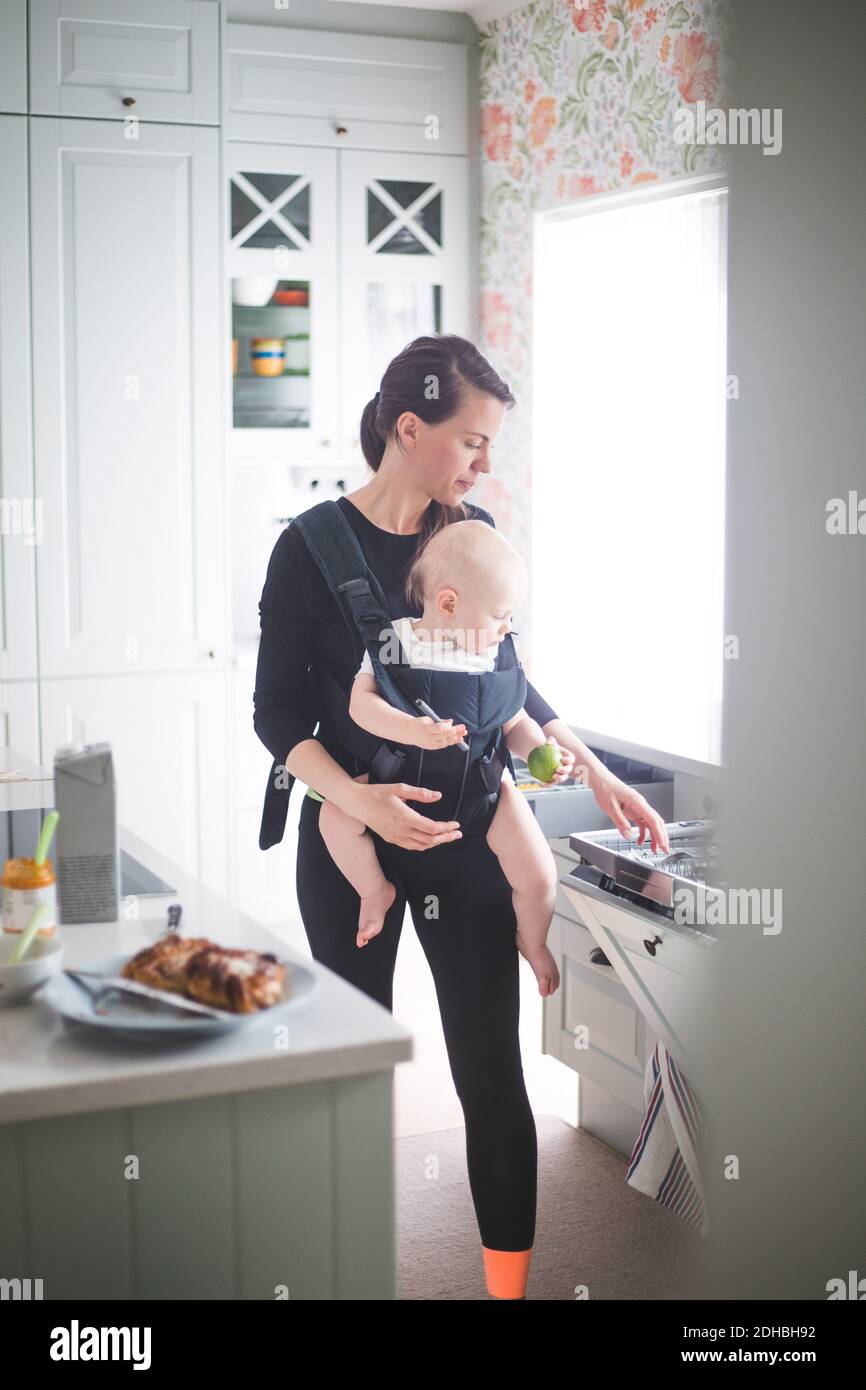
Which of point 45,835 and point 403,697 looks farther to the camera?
point 403,697

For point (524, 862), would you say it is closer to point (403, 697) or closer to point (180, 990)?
point (403, 697)

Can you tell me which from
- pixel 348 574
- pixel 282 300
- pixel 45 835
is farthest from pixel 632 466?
pixel 45 835

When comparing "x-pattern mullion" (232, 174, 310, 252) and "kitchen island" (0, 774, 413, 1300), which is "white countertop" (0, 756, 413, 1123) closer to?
"kitchen island" (0, 774, 413, 1300)

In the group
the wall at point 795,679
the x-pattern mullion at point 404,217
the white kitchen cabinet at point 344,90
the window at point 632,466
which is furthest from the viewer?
the x-pattern mullion at point 404,217

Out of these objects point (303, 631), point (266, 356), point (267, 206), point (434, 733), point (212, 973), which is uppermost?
point (267, 206)

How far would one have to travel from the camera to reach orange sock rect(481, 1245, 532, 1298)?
2.02m

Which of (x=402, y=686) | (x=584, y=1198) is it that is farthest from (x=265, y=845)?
(x=584, y=1198)

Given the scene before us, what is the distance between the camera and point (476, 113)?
407cm

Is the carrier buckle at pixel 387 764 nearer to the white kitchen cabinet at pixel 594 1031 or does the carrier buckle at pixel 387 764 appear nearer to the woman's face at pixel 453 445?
the woman's face at pixel 453 445

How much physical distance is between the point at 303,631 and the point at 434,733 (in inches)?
11.1

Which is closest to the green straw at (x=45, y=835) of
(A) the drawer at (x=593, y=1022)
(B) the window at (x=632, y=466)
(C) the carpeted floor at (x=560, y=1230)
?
(C) the carpeted floor at (x=560, y=1230)

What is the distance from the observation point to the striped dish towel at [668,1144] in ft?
7.72

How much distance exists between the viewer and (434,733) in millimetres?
1786

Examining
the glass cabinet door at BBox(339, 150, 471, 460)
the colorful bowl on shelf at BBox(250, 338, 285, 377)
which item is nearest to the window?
the glass cabinet door at BBox(339, 150, 471, 460)
